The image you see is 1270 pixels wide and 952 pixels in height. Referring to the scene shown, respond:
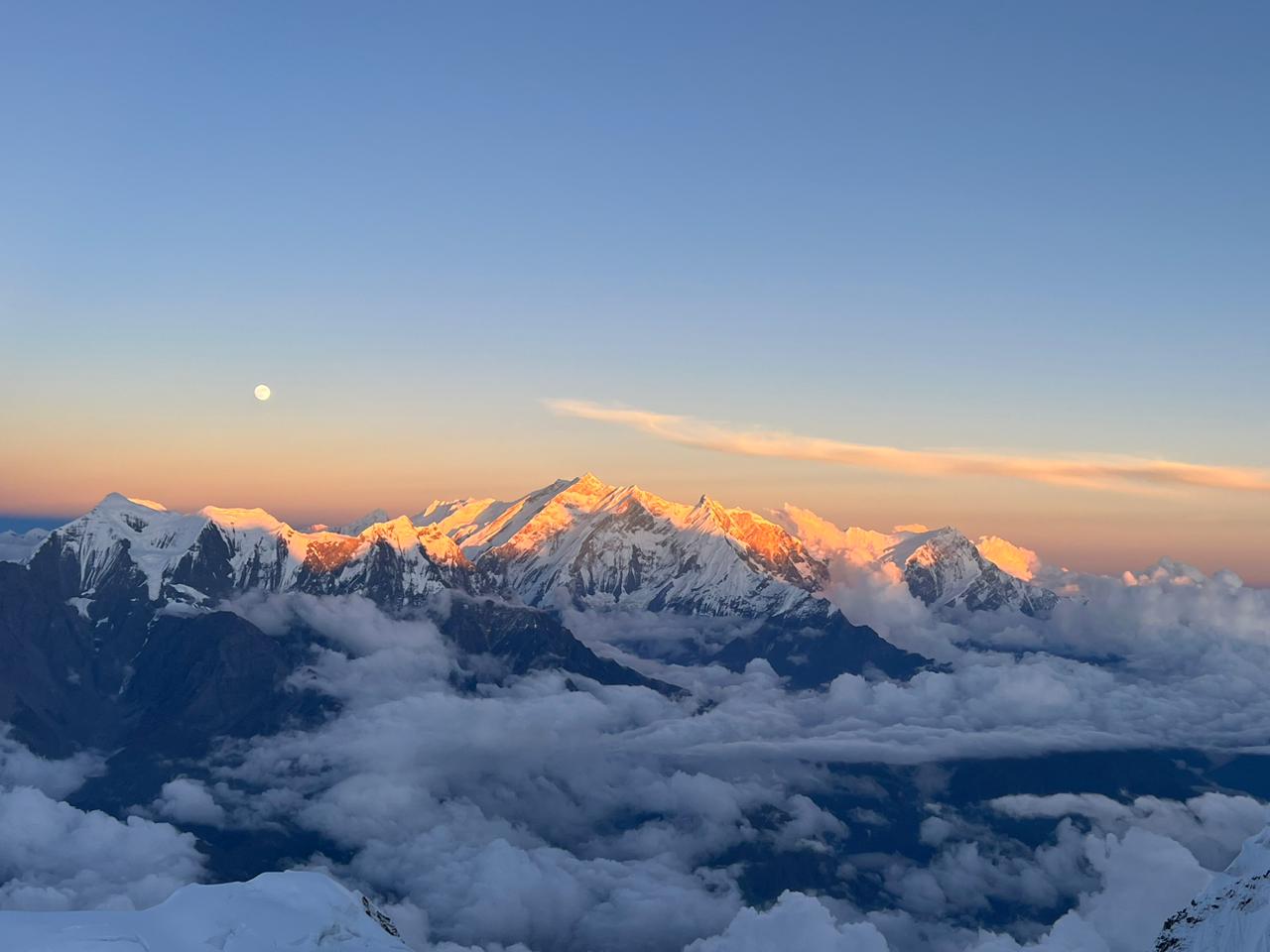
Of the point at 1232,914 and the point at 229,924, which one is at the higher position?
the point at 1232,914

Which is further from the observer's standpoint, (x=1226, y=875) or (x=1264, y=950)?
(x=1226, y=875)

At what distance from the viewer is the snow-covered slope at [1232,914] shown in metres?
132

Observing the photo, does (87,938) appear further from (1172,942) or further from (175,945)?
(1172,942)

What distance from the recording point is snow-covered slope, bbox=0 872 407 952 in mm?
139125

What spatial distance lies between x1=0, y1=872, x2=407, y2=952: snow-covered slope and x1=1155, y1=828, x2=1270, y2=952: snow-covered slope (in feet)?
372

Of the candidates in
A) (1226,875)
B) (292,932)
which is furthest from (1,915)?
(1226,875)

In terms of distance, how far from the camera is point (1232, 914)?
138 m

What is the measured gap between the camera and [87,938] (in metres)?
139

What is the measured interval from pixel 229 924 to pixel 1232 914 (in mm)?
139121

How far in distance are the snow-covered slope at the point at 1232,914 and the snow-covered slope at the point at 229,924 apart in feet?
372

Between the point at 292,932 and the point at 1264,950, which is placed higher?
the point at 1264,950

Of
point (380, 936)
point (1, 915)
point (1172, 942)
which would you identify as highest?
point (1172, 942)

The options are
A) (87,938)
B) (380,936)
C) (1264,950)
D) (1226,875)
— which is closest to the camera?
(1264,950)

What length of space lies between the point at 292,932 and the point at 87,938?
29638mm
